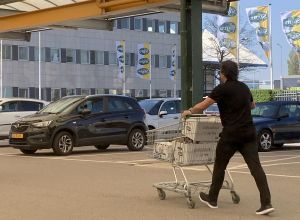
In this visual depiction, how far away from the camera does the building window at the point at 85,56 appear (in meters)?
69.6

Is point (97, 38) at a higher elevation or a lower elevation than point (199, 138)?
higher

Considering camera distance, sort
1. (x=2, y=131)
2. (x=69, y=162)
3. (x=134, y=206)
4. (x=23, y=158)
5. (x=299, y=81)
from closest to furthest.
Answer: (x=134, y=206)
(x=69, y=162)
(x=23, y=158)
(x=2, y=131)
(x=299, y=81)

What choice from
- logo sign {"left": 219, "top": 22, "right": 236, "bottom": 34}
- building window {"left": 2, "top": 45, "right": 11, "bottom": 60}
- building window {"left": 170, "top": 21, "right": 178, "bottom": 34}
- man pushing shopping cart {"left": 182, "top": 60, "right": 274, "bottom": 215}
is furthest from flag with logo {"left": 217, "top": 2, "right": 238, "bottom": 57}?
man pushing shopping cart {"left": 182, "top": 60, "right": 274, "bottom": 215}

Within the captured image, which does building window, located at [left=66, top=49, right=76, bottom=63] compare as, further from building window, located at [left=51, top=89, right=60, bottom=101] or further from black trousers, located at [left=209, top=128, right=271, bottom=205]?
black trousers, located at [left=209, top=128, right=271, bottom=205]

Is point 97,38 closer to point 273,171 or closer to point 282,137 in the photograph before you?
point 282,137

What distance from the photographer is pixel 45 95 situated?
66.1m

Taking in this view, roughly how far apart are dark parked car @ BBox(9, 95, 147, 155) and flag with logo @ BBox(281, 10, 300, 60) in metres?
24.8

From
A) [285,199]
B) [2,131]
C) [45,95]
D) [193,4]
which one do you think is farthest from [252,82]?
[285,199]

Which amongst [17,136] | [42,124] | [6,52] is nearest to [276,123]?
[42,124]

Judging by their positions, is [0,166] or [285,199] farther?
[0,166]

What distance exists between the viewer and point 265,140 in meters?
19.0

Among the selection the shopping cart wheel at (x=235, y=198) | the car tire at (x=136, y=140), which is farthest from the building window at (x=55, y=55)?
the shopping cart wheel at (x=235, y=198)

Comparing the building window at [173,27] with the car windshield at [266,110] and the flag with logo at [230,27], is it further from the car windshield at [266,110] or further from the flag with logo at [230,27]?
the car windshield at [266,110]

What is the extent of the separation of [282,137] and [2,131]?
9.77 metres
